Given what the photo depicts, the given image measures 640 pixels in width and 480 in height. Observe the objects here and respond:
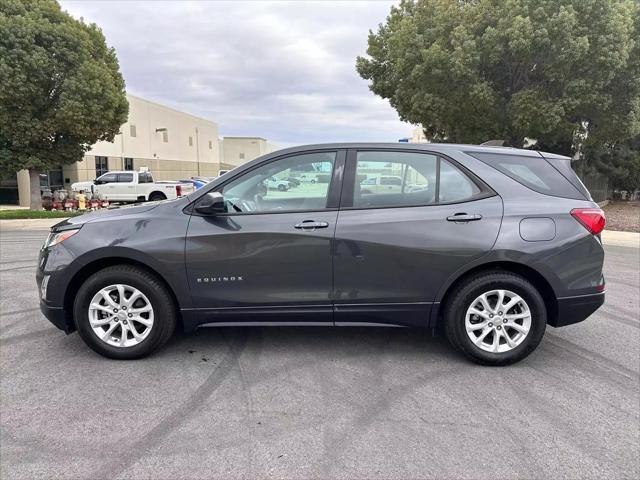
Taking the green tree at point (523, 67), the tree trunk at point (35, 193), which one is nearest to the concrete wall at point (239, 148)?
the tree trunk at point (35, 193)

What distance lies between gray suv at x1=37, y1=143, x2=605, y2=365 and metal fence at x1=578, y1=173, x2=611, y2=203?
19.3 meters

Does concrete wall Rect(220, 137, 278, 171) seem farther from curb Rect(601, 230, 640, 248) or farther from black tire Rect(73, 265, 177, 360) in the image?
black tire Rect(73, 265, 177, 360)

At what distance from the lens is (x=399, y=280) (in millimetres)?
3828

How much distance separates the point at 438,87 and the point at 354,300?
14085mm

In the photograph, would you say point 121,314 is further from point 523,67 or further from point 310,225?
point 523,67

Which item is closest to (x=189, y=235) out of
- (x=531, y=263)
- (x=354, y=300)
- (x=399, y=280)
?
(x=354, y=300)

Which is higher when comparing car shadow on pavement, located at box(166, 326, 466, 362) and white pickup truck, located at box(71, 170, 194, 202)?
white pickup truck, located at box(71, 170, 194, 202)

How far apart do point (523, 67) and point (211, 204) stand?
48.9ft

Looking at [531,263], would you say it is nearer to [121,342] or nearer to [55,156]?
[121,342]

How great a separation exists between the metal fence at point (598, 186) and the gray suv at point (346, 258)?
760 inches

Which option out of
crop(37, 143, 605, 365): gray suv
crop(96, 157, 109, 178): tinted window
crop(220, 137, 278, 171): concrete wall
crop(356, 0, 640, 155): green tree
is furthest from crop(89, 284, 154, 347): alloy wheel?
crop(220, 137, 278, 171): concrete wall

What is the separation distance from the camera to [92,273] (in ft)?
13.0

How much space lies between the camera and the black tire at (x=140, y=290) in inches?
151

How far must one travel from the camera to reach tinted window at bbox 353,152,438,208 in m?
3.90
